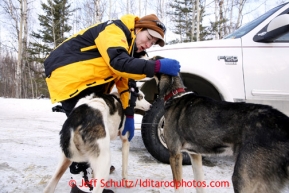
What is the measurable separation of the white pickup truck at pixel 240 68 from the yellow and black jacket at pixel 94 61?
1.19m

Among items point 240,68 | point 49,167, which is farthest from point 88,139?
point 240,68

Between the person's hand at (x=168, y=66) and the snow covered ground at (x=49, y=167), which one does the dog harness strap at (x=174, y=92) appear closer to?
the person's hand at (x=168, y=66)

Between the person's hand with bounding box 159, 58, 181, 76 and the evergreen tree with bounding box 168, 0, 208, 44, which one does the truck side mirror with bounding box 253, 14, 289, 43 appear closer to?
the person's hand with bounding box 159, 58, 181, 76

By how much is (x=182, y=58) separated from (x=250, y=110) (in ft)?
5.18

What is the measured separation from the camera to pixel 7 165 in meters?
3.09

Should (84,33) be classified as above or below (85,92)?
above

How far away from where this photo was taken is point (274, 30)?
2.88 meters

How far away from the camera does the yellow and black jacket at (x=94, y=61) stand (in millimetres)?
2113

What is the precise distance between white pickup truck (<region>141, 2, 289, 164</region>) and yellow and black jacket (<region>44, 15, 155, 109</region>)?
1.19 meters

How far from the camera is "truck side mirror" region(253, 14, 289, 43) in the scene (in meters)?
2.65

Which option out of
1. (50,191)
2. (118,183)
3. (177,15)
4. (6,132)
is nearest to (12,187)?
(50,191)

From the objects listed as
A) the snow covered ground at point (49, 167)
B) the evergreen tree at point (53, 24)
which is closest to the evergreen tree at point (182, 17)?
the evergreen tree at point (53, 24)

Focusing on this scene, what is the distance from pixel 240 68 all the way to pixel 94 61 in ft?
6.71

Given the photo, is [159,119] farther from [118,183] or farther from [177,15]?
[177,15]
